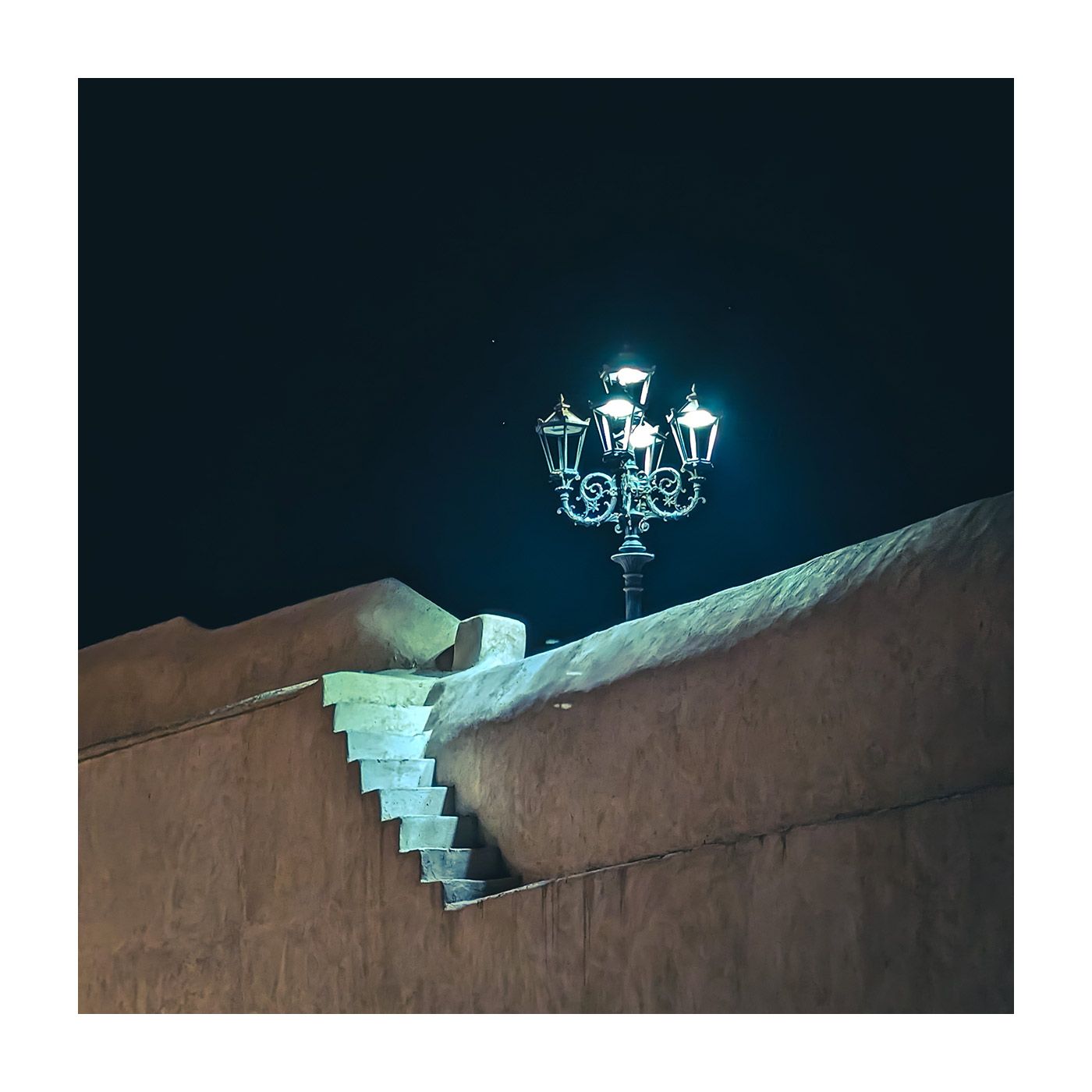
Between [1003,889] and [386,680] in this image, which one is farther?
[386,680]

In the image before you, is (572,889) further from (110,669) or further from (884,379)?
(110,669)

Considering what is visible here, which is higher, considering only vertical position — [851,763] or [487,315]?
[487,315]

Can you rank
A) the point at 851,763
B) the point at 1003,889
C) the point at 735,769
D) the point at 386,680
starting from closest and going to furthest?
the point at 1003,889 → the point at 851,763 → the point at 735,769 → the point at 386,680

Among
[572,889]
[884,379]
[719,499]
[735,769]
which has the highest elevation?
[884,379]

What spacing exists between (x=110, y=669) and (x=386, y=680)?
3.57 meters

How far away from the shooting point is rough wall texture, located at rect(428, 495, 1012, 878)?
17.3 ft

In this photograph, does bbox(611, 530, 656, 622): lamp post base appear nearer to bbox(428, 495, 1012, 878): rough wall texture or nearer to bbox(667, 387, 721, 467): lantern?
bbox(667, 387, 721, 467): lantern

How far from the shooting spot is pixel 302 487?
453 inches

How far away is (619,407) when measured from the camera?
8586 mm

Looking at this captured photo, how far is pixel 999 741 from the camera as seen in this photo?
5.08 meters

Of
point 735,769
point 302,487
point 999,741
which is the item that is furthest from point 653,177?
point 999,741

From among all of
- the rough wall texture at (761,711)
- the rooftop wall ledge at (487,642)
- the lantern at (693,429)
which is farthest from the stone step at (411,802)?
the lantern at (693,429)

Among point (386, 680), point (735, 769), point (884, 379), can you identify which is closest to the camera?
point (735, 769)

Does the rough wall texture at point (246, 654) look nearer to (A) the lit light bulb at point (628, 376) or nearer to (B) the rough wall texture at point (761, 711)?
(B) the rough wall texture at point (761, 711)
